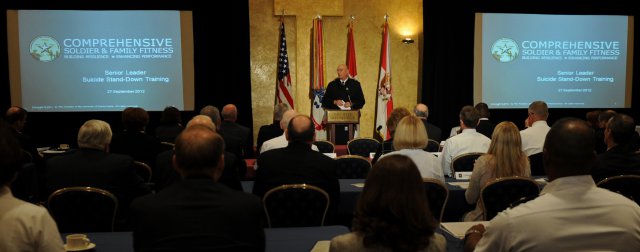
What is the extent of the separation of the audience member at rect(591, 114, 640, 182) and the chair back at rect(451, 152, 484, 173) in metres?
1.29

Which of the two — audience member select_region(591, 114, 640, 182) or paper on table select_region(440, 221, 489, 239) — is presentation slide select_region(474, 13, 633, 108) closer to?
audience member select_region(591, 114, 640, 182)

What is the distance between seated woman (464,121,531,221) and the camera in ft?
15.2

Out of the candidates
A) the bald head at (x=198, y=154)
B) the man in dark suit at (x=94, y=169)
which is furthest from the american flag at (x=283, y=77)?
the bald head at (x=198, y=154)

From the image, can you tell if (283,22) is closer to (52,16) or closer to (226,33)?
(226,33)

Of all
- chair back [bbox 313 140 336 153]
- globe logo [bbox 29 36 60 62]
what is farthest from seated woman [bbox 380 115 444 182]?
globe logo [bbox 29 36 60 62]

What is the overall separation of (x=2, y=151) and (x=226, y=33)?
958 cm

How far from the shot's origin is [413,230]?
2092 mm

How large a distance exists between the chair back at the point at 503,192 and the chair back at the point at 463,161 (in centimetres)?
146

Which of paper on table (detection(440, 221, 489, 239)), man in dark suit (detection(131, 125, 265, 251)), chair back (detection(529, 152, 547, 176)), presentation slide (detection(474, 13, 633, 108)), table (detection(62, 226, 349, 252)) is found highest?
presentation slide (detection(474, 13, 633, 108))

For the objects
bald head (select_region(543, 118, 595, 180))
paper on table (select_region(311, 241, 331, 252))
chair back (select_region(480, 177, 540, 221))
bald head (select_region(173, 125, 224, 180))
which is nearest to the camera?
bald head (select_region(543, 118, 595, 180))

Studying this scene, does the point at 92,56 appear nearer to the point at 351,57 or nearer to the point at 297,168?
the point at 351,57

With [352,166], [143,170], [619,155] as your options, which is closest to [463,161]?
[352,166]

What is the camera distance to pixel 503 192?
4402 millimetres

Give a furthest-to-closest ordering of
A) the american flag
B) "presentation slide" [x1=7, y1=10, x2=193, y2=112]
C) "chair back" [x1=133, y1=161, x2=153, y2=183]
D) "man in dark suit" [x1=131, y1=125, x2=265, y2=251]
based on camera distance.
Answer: the american flag → "presentation slide" [x1=7, y1=10, x2=193, y2=112] → "chair back" [x1=133, y1=161, x2=153, y2=183] → "man in dark suit" [x1=131, y1=125, x2=265, y2=251]
